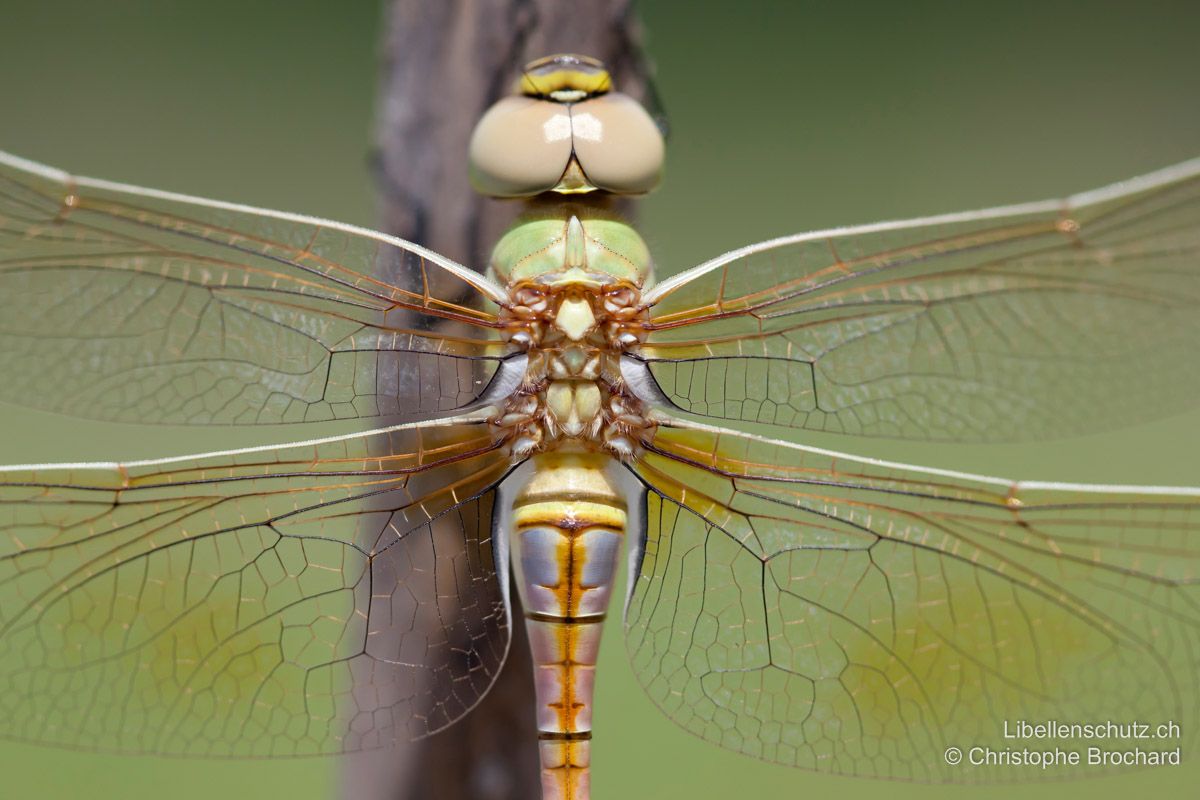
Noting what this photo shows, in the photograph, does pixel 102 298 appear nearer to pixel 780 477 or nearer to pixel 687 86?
pixel 780 477

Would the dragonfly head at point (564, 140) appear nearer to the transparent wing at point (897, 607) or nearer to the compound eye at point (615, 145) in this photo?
the compound eye at point (615, 145)

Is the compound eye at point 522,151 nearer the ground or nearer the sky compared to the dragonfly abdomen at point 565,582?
nearer the sky

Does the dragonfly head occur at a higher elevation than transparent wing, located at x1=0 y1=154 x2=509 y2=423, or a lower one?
Answer: higher

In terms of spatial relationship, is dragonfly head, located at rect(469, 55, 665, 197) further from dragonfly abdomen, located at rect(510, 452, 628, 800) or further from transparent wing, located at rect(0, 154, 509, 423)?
dragonfly abdomen, located at rect(510, 452, 628, 800)

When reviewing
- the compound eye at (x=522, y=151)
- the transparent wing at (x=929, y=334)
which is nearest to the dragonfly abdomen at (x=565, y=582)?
the transparent wing at (x=929, y=334)

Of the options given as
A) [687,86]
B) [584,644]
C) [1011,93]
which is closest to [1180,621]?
[584,644]

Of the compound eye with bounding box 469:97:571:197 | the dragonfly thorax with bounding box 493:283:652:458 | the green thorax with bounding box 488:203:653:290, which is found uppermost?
the compound eye with bounding box 469:97:571:197

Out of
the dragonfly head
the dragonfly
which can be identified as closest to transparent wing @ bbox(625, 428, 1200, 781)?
the dragonfly
